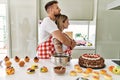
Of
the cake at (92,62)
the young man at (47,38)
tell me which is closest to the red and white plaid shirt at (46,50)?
the young man at (47,38)

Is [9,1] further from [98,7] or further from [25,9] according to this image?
[98,7]

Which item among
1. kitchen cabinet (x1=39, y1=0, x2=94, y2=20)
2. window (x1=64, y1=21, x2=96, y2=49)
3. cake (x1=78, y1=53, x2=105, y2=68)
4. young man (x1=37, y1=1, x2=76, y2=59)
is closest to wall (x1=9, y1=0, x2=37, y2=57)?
kitchen cabinet (x1=39, y1=0, x2=94, y2=20)

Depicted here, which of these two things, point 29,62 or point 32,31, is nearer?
point 29,62

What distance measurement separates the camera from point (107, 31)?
228cm

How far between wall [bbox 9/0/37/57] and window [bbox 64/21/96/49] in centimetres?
53

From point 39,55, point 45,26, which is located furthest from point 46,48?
point 45,26

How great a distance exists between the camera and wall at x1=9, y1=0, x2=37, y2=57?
86.4 inches

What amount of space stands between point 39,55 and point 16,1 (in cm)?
107

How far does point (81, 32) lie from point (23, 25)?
0.90m

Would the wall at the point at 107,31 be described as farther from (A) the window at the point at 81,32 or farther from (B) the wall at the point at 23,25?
(B) the wall at the point at 23,25

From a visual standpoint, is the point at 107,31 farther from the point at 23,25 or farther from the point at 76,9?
the point at 23,25

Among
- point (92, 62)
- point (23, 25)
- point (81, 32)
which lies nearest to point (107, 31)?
point (81, 32)

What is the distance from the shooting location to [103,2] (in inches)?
88.4

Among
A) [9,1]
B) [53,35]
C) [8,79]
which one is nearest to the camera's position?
[8,79]
